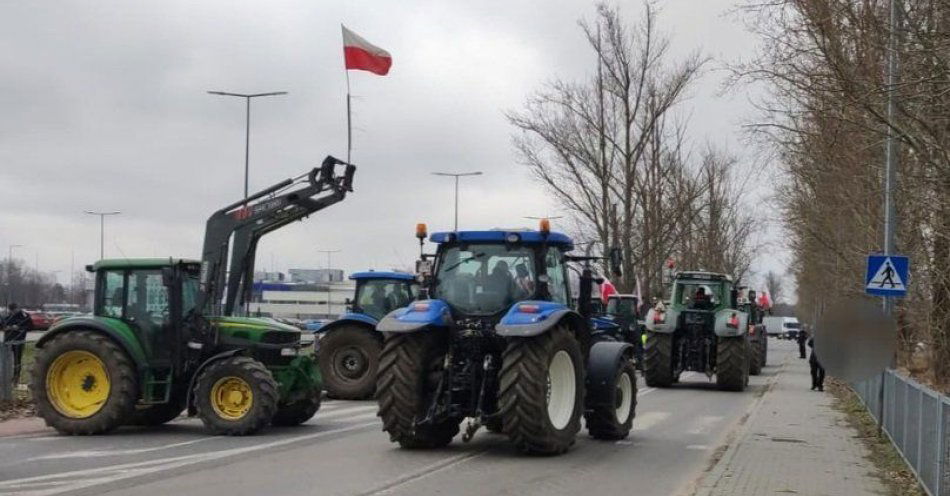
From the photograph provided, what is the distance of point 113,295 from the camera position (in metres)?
15.1

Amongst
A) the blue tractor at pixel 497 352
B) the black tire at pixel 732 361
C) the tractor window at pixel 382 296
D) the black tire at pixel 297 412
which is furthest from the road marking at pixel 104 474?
the black tire at pixel 732 361

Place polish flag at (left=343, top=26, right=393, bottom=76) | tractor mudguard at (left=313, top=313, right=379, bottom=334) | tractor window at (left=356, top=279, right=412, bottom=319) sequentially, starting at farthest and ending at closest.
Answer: tractor window at (left=356, top=279, right=412, bottom=319) < tractor mudguard at (left=313, top=313, right=379, bottom=334) < polish flag at (left=343, top=26, right=393, bottom=76)

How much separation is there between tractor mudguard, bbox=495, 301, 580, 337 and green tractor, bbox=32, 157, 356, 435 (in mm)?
3918

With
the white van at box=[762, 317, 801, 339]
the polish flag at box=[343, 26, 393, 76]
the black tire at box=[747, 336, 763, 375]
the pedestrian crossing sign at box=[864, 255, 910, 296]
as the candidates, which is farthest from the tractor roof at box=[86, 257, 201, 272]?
the white van at box=[762, 317, 801, 339]

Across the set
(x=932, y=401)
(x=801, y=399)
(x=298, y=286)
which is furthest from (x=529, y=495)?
(x=298, y=286)

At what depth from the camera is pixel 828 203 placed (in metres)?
31.3

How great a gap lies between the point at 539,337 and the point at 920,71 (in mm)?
5712

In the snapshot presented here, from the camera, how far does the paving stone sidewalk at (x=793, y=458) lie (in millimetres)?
10851

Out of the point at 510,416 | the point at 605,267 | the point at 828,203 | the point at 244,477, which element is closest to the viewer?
the point at 244,477

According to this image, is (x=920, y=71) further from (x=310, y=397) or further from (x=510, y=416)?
(x=310, y=397)

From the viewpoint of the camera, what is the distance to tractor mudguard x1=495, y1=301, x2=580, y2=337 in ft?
39.7

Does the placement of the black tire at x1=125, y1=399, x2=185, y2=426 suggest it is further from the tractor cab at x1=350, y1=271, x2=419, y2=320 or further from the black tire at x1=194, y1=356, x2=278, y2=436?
the tractor cab at x1=350, y1=271, x2=419, y2=320

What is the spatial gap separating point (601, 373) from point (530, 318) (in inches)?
79.2

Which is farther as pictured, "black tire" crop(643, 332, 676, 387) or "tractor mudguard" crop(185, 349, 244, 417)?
"black tire" crop(643, 332, 676, 387)
